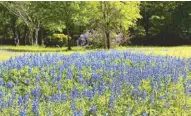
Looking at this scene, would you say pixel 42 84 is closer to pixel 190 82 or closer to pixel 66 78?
pixel 66 78

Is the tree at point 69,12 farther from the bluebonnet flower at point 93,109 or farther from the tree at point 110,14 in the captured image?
the bluebonnet flower at point 93,109

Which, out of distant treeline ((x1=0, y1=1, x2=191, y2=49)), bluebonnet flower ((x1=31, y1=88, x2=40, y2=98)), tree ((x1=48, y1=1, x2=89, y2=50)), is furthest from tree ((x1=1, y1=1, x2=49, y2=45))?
bluebonnet flower ((x1=31, y1=88, x2=40, y2=98))

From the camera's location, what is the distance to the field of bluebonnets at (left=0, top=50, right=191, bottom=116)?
7.92 m

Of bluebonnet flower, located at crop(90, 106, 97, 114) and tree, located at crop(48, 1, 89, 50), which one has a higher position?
tree, located at crop(48, 1, 89, 50)

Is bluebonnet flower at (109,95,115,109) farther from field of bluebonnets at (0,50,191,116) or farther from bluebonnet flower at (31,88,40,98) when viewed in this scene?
bluebonnet flower at (31,88,40,98)

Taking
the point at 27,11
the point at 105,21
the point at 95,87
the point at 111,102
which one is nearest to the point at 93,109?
the point at 111,102

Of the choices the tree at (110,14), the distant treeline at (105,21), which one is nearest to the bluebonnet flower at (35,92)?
the tree at (110,14)

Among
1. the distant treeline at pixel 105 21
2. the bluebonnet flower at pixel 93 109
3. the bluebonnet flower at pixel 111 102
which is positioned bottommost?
the bluebonnet flower at pixel 93 109

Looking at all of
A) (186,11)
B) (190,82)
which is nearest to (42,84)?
(190,82)

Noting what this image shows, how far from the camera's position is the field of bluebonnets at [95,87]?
312 inches

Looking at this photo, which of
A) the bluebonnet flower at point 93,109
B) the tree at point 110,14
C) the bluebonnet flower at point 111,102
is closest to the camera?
the bluebonnet flower at point 93,109

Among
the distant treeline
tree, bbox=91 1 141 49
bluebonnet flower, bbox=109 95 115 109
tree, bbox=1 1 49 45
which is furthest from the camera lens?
tree, bbox=1 1 49 45

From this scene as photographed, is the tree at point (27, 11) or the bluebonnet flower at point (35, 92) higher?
the tree at point (27, 11)

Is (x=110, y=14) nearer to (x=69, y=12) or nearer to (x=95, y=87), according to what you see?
(x=69, y=12)
